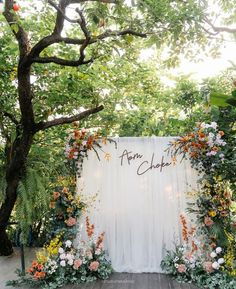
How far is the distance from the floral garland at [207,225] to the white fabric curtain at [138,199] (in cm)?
A: 21

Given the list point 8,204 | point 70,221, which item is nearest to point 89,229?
point 70,221

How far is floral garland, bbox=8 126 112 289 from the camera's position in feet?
15.1

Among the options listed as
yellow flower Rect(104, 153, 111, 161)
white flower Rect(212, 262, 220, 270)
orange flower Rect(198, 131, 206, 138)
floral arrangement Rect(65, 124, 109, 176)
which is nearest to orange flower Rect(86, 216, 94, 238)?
floral arrangement Rect(65, 124, 109, 176)

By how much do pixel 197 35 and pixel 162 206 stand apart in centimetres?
244

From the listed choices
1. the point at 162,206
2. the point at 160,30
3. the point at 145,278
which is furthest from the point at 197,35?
the point at 145,278

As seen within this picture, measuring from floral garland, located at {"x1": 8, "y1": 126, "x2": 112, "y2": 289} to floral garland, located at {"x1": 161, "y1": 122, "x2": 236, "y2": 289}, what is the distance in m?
0.99

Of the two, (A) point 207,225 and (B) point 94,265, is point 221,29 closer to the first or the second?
(A) point 207,225

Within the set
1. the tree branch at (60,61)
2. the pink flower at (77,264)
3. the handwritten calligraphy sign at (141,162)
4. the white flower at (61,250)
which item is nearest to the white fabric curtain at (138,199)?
the handwritten calligraphy sign at (141,162)

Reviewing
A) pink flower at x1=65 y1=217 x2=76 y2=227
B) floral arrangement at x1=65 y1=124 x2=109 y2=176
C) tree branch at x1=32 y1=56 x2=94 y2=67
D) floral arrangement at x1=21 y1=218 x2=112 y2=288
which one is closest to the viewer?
tree branch at x1=32 y1=56 x2=94 y2=67

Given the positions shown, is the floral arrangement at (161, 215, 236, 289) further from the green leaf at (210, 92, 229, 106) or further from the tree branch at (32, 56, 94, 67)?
the green leaf at (210, 92, 229, 106)

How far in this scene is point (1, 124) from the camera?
503 centimetres

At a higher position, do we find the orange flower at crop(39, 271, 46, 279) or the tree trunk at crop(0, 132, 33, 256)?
the tree trunk at crop(0, 132, 33, 256)

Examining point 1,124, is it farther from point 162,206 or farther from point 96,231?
point 162,206

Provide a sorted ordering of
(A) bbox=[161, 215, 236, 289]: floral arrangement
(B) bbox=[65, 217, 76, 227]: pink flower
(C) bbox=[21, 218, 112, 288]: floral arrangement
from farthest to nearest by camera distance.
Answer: (B) bbox=[65, 217, 76, 227]: pink flower
(C) bbox=[21, 218, 112, 288]: floral arrangement
(A) bbox=[161, 215, 236, 289]: floral arrangement
